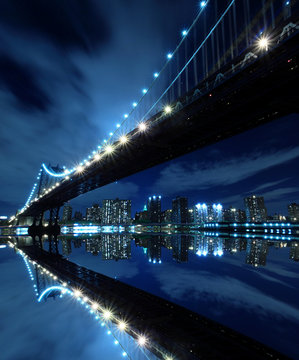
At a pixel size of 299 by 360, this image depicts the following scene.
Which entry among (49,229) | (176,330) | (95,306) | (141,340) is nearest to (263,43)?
(176,330)

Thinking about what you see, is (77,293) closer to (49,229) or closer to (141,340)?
(141,340)

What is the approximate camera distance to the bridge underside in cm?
1201

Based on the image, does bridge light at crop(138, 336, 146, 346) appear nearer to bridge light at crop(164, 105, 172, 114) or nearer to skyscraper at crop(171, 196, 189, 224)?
bridge light at crop(164, 105, 172, 114)

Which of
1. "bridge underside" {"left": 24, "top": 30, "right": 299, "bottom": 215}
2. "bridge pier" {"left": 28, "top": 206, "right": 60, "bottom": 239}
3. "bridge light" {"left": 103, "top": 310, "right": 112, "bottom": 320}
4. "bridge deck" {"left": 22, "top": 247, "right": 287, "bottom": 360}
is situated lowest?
"bridge light" {"left": 103, "top": 310, "right": 112, "bottom": 320}

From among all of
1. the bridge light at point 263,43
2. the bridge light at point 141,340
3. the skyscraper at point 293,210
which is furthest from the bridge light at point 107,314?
the skyscraper at point 293,210

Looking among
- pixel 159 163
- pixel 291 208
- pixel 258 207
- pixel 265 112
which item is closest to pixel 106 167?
pixel 159 163

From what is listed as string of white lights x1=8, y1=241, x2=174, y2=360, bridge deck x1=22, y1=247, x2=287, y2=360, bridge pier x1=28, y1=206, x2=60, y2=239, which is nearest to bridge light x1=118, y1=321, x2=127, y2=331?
string of white lights x1=8, y1=241, x2=174, y2=360

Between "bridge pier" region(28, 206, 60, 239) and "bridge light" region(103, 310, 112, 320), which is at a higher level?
"bridge pier" region(28, 206, 60, 239)

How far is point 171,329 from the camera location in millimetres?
3070

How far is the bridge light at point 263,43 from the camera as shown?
12125mm

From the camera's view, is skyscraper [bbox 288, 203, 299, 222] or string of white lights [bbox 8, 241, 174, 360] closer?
string of white lights [bbox 8, 241, 174, 360]

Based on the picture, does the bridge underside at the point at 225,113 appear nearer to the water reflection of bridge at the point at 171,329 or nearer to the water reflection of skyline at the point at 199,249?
the water reflection of skyline at the point at 199,249

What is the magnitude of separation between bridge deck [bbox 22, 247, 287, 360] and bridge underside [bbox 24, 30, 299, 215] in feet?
Answer: 42.4

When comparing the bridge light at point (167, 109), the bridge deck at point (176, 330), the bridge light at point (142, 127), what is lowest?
the bridge deck at point (176, 330)
